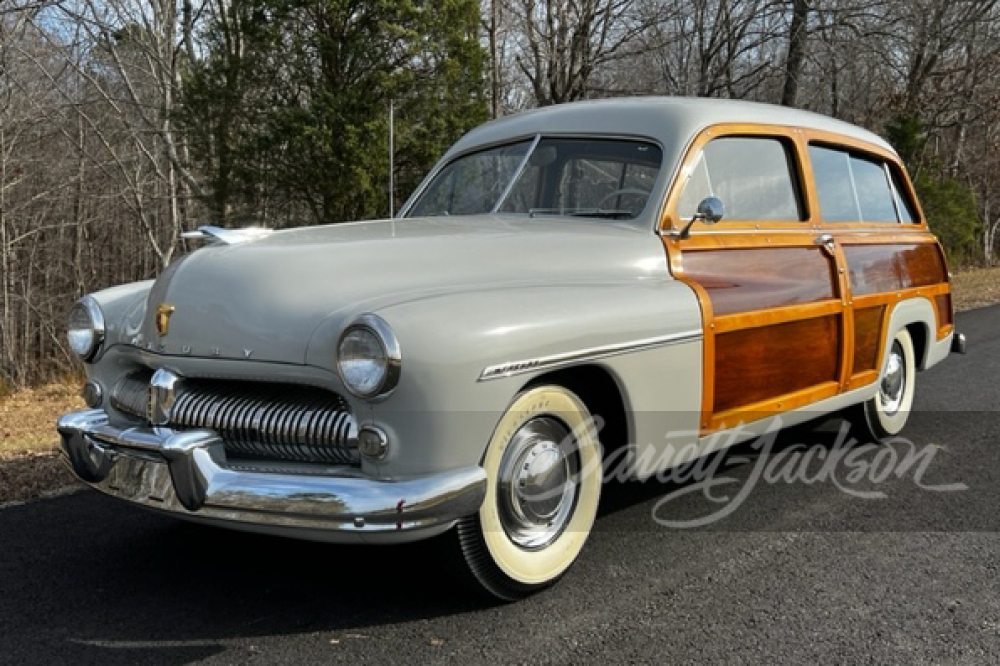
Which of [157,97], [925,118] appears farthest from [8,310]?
[925,118]

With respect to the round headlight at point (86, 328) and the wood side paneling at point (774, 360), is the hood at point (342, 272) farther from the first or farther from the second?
the wood side paneling at point (774, 360)

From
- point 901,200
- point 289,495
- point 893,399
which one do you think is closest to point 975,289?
point 901,200

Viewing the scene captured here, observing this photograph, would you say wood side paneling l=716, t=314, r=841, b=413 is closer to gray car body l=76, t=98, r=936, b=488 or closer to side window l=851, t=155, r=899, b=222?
gray car body l=76, t=98, r=936, b=488

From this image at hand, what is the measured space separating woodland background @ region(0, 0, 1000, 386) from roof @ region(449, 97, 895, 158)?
7054 millimetres

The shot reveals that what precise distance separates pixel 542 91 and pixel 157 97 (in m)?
8.89

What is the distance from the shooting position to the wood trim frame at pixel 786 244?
366 centimetres

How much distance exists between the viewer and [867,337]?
471cm

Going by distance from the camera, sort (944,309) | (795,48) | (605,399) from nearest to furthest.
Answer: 1. (605,399)
2. (944,309)
3. (795,48)

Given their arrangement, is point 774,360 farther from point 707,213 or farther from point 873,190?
point 873,190

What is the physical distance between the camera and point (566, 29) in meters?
15.7

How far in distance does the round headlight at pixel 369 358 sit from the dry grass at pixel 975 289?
12.2 metres

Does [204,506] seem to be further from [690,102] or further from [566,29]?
[566,29]

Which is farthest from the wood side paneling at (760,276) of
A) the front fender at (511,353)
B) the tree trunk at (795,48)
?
the tree trunk at (795,48)

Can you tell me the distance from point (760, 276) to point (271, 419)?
7.38 ft
